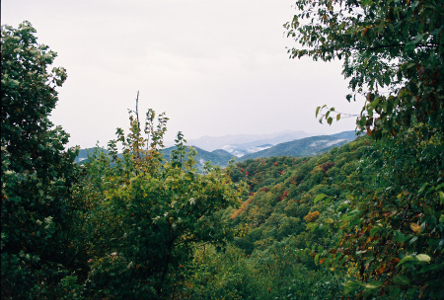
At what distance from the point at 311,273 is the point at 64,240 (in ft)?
51.4

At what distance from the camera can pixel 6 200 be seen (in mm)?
5156

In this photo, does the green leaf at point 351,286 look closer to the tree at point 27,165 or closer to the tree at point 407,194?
the tree at point 407,194

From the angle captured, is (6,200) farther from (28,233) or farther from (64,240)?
(64,240)

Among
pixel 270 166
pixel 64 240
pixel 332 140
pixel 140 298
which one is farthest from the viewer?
pixel 332 140

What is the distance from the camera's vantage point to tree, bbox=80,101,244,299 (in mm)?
6680

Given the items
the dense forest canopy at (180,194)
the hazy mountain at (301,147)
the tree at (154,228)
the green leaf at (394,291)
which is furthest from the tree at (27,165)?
the hazy mountain at (301,147)

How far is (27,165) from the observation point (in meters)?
6.13

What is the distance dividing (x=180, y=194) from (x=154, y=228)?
3.62 feet

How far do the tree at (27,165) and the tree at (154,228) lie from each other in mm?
1131

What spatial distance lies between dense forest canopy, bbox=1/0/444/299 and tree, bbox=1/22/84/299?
0.10 ft

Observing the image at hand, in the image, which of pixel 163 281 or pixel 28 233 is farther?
pixel 163 281

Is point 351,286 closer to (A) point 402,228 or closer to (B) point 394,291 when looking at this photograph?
(B) point 394,291

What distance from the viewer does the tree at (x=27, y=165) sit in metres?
5.31

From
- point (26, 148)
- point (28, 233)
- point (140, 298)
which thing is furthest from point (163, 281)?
point (26, 148)
